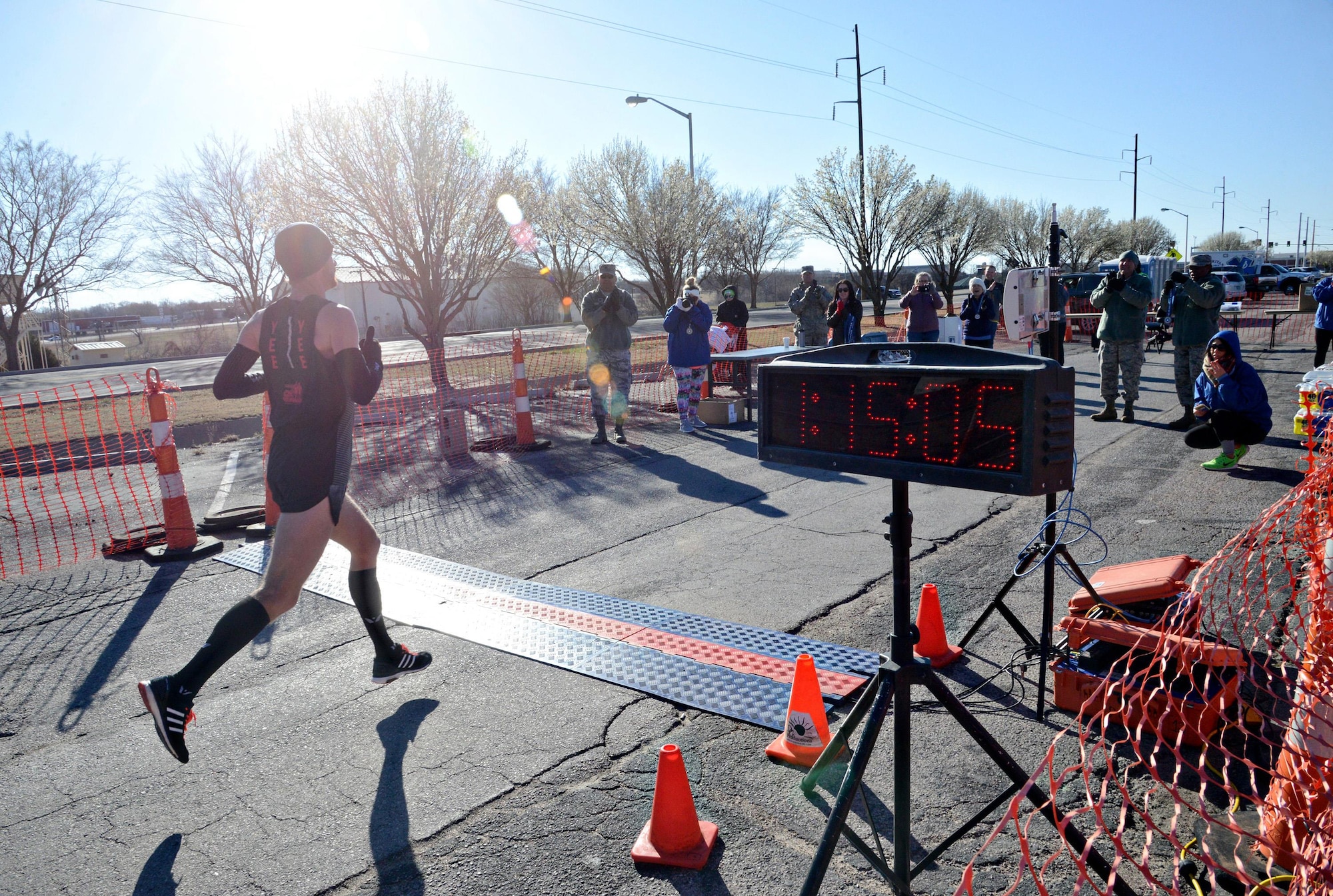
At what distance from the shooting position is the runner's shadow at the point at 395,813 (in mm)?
2785

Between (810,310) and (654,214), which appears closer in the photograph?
(810,310)

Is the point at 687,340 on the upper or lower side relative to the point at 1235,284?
lower

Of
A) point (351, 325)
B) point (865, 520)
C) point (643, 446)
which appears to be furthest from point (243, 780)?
point (643, 446)

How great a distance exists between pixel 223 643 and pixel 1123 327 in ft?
34.6

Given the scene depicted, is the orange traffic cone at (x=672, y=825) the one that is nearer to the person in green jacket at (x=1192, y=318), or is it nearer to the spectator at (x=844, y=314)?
the person in green jacket at (x=1192, y=318)

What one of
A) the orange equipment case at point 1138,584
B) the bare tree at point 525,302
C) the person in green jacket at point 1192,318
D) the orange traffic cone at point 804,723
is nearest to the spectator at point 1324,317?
the person in green jacket at point 1192,318

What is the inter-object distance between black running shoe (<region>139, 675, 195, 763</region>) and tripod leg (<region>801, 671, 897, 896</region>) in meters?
2.50

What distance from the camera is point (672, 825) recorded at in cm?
282

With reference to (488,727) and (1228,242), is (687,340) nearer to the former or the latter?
(488,727)

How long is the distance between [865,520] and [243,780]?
4813 millimetres

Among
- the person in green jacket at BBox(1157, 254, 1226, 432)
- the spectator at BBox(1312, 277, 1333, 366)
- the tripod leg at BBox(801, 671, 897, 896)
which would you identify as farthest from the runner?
the spectator at BBox(1312, 277, 1333, 366)

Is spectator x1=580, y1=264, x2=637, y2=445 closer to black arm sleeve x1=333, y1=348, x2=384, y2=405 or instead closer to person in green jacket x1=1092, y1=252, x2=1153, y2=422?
person in green jacket x1=1092, y1=252, x2=1153, y2=422

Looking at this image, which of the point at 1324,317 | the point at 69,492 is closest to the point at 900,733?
the point at 69,492

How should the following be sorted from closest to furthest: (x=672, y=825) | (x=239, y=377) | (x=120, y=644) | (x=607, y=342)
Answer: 1. (x=672, y=825)
2. (x=239, y=377)
3. (x=120, y=644)
4. (x=607, y=342)
